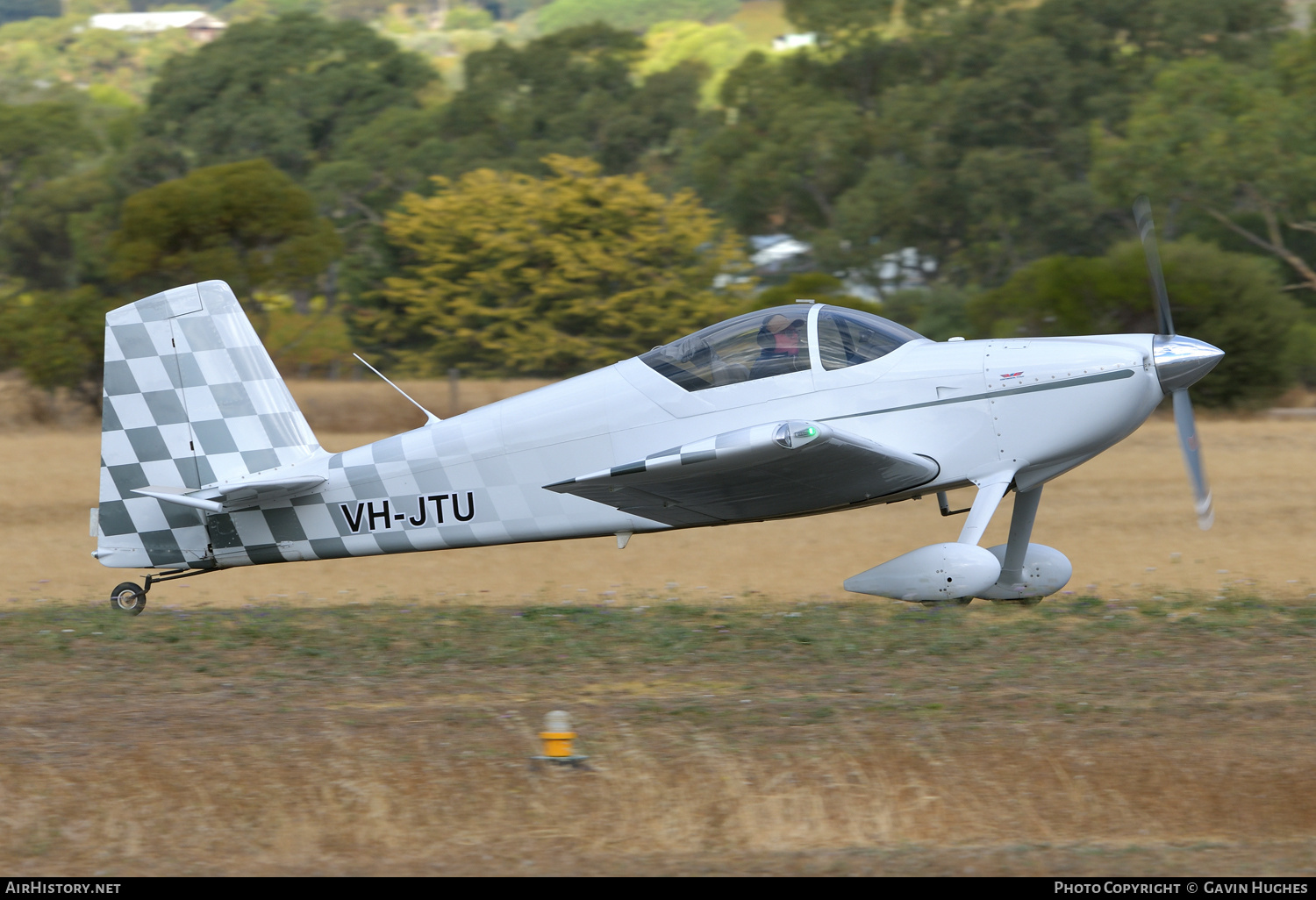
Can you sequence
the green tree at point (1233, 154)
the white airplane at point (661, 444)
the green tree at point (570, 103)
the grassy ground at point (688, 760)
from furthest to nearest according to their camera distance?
the green tree at point (570, 103) → the green tree at point (1233, 154) → the white airplane at point (661, 444) → the grassy ground at point (688, 760)

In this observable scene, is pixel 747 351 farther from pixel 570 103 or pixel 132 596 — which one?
pixel 570 103

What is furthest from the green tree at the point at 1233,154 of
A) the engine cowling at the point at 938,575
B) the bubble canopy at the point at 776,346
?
the engine cowling at the point at 938,575

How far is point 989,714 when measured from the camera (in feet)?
21.8

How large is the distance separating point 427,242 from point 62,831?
133 ft

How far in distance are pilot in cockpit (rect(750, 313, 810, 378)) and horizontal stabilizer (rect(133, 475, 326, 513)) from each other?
3.28 m

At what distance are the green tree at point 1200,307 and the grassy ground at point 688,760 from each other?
2101 centimetres

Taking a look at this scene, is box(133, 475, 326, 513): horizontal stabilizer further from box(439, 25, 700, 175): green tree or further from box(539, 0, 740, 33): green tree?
box(539, 0, 740, 33): green tree

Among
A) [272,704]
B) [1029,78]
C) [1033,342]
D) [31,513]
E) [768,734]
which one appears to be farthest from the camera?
[1029,78]

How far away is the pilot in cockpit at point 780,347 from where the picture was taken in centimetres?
905

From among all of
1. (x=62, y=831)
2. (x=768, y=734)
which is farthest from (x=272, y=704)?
(x=768, y=734)

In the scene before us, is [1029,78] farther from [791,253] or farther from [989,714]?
[989,714]

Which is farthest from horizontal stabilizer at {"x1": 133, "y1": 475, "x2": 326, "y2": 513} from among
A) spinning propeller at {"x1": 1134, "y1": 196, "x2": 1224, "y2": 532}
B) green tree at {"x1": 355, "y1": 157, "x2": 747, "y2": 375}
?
green tree at {"x1": 355, "y1": 157, "x2": 747, "y2": 375}

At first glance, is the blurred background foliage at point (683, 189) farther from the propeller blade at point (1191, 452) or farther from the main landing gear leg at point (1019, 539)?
the main landing gear leg at point (1019, 539)

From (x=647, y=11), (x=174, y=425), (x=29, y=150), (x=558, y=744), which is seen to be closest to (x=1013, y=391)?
(x=558, y=744)
